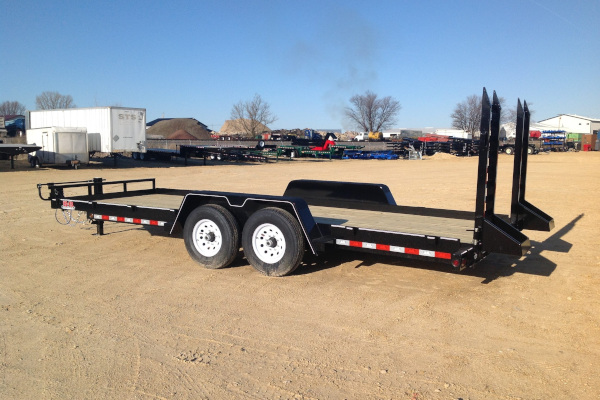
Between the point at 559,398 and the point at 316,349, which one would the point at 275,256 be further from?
the point at 559,398

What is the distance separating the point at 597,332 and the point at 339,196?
4.55m

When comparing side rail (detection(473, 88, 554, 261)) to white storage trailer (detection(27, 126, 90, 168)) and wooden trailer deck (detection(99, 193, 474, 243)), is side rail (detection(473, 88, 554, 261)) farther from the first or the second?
white storage trailer (detection(27, 126, 90, 168))

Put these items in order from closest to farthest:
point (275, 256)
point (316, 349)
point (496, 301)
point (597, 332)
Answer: point (316, 349), point (597, 332), point (496, 301), point (275, 256)

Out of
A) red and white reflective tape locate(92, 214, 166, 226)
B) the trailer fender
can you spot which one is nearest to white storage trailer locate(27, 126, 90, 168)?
red and white reflective tape locate(92, 214, 166, 226)

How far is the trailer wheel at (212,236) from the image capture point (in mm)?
6285

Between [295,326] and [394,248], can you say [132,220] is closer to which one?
[295,326]

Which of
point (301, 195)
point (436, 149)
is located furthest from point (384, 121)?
point (301, 195)

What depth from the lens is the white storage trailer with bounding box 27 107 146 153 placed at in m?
26.1

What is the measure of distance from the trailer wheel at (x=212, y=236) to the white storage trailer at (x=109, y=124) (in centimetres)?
2133

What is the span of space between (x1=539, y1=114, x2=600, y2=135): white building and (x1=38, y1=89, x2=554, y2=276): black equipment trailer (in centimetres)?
10627

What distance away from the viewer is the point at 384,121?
98.8 meters

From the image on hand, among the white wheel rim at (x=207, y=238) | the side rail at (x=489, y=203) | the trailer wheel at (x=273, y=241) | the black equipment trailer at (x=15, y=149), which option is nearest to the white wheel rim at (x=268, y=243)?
the trailer wheel at (x=273, y=241)

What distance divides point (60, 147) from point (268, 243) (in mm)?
21616

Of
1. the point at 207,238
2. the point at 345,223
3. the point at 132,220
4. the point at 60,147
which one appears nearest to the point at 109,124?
the point at 60,147
